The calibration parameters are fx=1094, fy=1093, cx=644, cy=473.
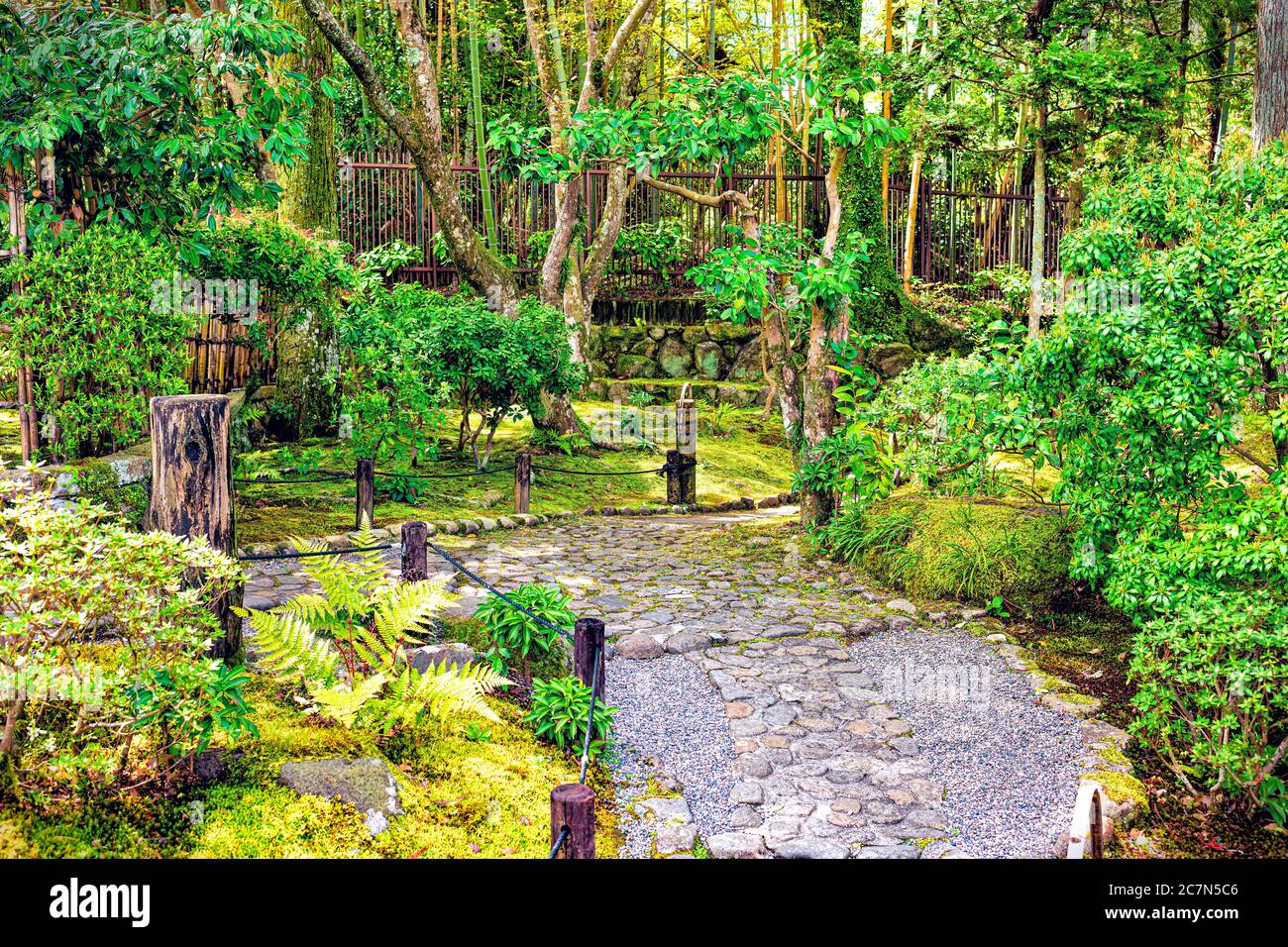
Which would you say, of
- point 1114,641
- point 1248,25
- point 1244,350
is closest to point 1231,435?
point 1244,350

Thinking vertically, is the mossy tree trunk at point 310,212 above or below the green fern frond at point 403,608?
above

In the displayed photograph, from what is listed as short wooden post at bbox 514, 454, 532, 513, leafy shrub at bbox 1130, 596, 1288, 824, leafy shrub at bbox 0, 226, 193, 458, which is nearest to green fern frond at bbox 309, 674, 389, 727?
leafy shrub at bbox 1130, 596, 1288, 824

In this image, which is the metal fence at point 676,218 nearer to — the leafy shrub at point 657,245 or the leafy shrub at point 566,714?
the leafy shrub at point 657,245

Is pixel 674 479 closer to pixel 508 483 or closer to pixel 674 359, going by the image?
pixel 508 483

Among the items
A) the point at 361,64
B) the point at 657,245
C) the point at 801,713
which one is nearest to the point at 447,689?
the point at 801,713

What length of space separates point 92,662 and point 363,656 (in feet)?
5.29

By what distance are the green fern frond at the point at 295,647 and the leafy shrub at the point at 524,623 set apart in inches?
36.9

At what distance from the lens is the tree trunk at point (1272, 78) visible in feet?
29.3

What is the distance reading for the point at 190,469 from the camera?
4957 mm

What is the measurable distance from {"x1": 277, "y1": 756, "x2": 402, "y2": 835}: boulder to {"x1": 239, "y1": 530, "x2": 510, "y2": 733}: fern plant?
12.5 inches

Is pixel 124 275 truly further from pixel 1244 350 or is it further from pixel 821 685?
pixel 1244 350

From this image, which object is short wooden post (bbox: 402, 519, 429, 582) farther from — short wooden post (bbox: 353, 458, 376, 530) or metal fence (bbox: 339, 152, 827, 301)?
metal fence (bbox: 339, 152, 827, 301)

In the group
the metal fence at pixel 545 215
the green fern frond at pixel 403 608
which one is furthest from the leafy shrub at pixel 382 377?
the metal fence at pixel 545 215

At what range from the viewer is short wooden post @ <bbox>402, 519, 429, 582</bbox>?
6.64 m
